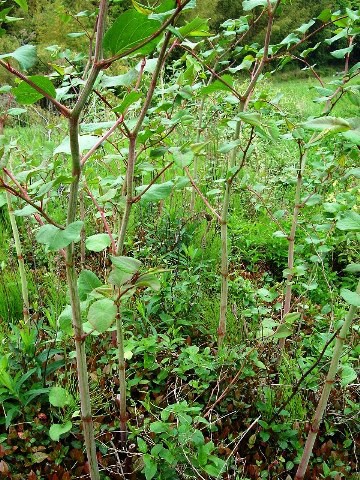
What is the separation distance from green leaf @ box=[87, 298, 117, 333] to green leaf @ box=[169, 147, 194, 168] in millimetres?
323

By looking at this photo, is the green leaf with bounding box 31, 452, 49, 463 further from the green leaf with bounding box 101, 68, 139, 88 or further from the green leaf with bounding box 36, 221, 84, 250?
the green leaf with bounding box 101, 68, 139, 88

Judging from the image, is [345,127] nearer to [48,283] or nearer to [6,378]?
[6,378]

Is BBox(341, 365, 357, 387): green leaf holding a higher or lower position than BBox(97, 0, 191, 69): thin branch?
lower

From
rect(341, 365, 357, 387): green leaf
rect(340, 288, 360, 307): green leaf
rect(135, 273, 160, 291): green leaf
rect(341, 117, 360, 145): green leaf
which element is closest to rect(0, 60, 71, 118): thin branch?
rect(135, 273, 160, 291): green leaf

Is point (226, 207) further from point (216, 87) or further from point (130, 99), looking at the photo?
point (130, 99)

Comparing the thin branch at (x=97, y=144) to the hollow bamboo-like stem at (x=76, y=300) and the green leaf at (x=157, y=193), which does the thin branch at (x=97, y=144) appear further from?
the green leaf at (x=157, y=193)

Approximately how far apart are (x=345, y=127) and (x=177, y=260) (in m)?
1.66

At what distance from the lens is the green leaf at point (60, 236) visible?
82cm

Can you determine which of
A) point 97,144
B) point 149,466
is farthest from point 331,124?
point 149,466

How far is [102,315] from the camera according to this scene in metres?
0.88

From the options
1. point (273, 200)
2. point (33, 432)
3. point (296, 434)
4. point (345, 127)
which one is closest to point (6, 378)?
point (33, 432)

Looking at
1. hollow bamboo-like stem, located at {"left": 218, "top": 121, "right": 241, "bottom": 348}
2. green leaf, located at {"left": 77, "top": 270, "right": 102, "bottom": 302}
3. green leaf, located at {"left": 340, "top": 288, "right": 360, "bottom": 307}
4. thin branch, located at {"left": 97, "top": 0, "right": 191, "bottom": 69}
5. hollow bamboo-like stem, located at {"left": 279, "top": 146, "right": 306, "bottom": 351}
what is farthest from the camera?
hollow bamboo-like stem, located at {"left": 279, "top": 146, "right": 306, "bottom": 351}

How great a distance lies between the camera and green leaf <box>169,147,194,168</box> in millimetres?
970

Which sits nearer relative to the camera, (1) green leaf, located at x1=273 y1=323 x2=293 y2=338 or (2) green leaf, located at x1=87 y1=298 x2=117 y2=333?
(2) green leaf, located at x1=87 y1=298 x2=117 y2=333
